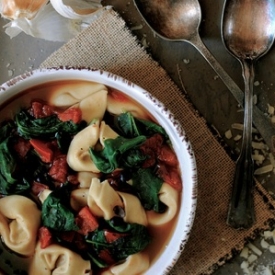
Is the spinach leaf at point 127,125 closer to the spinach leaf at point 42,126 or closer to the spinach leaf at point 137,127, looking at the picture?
the spinach leaf at point 137,127

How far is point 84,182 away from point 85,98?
27 centimetres

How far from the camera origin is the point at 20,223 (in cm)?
192

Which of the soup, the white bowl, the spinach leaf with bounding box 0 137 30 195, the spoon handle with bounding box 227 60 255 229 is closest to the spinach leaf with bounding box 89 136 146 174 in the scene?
the soup

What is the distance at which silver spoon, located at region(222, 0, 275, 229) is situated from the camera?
2.02 m

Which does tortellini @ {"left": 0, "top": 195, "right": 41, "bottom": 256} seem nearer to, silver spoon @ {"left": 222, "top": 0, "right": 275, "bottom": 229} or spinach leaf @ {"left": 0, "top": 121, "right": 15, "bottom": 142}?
spinach leaf @ {"left": 0, "top": 121, "right": 15, "bottom": 142}

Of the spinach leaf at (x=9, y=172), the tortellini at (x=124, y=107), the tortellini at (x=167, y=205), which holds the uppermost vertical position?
the tortellini at (x=124, y=107)

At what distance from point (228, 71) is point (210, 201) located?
1.51ft

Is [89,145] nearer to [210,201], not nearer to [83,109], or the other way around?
[83,109]

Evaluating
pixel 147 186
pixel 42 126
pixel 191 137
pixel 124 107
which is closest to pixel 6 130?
pixel 42 126

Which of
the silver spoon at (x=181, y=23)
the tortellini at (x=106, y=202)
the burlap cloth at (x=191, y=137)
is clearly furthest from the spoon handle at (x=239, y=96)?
the tortellini at (x=106, y=202)

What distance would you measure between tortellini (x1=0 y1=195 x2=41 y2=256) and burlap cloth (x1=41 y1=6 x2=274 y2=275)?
50cm

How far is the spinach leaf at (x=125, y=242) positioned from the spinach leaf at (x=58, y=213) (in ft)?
0.24

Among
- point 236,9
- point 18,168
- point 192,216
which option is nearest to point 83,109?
point 18,168

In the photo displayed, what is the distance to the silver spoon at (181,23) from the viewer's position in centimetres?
206
